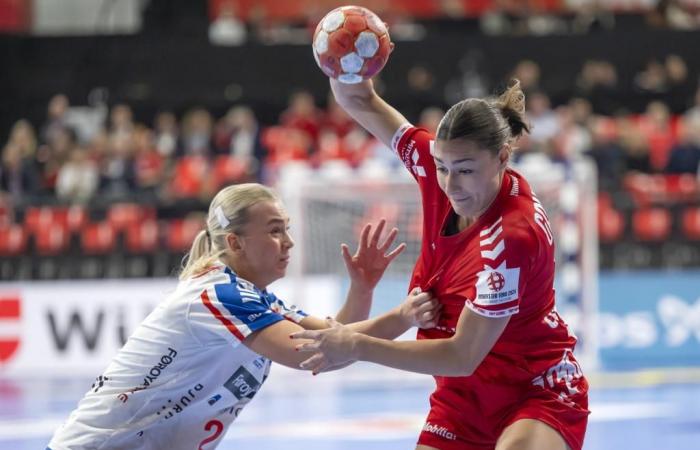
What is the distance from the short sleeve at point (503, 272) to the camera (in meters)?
3.80

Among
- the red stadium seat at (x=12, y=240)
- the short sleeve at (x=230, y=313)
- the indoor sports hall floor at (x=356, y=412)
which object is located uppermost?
the red stadium seat at (x=12, y=240)

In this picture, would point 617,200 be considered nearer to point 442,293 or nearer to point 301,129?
point 301,129

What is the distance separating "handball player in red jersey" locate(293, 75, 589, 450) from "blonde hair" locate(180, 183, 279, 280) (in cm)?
54

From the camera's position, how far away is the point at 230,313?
3984 millimetres

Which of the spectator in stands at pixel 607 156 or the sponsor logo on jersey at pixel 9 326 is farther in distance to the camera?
the spectator in stands at pixel 607 156

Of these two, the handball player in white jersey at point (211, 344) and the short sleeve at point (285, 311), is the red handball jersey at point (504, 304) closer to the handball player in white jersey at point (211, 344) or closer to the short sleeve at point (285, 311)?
the handball player in white jersey at point (211, 344)

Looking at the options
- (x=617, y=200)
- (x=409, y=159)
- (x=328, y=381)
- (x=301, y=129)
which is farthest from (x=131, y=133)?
(x=409, y=159)

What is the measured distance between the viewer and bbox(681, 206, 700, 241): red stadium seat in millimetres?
12821

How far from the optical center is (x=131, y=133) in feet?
49.4

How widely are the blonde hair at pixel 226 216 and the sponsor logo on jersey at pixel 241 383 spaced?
395mm

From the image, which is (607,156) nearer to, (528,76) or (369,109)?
(528,76)

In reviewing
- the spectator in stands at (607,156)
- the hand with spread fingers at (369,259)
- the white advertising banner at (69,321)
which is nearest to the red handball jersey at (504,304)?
the hand with spread fingers at (369,259)

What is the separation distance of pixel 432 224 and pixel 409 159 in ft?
1.25

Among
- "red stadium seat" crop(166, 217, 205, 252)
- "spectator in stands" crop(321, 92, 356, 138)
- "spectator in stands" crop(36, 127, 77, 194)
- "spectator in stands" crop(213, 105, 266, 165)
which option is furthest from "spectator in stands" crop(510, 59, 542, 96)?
"spectator in stands" crop(36, 127, 77, 194)
